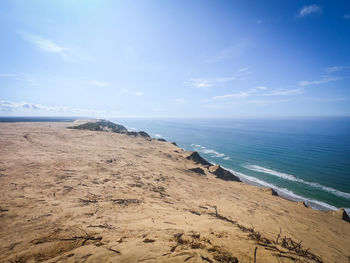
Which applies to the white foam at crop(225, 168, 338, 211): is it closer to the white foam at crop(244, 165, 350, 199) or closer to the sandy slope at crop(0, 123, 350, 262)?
the white foam at crop(244, 165, 350, 199)

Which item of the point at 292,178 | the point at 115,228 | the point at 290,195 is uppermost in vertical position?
the point at 115,228

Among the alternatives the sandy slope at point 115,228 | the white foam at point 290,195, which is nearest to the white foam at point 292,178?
the white foam at point 290,195

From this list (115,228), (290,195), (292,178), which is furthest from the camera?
(292,178)

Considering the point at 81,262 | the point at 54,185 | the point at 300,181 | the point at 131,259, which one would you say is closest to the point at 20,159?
the point at 54,185

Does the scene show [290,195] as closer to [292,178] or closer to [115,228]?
[292,178]

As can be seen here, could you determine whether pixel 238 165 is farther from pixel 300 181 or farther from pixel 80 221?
pixel 80 221

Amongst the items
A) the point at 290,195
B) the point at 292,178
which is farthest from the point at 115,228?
the point at 292,178

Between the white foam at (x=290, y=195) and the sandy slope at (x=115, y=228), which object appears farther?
the white foam at (x=290, y=195)

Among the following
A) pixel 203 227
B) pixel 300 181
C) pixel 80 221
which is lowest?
pixel 300 181

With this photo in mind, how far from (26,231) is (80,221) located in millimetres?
1382

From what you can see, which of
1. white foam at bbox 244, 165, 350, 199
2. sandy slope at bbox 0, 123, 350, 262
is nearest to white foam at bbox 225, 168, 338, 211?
white foam at bbox 244, 165, 350, 199

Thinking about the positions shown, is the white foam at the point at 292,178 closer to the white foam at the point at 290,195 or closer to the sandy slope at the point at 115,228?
the white foam at the point at 290,195

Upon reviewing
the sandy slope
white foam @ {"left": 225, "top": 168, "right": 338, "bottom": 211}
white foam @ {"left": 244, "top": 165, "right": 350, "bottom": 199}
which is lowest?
white foam @ {"left": 225, "top": 168, "right": 338, "bottom": 211}

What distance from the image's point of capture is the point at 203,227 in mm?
5242
